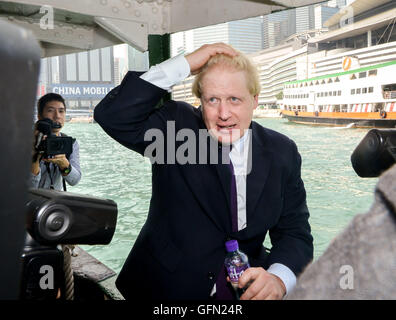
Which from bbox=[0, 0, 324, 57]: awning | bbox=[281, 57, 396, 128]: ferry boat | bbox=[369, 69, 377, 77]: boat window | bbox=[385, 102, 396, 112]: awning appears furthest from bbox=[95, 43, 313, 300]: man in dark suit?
bbox=[369, 69, 377, 77]: boat window

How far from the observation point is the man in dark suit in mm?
1445

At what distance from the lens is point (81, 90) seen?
2099 inches

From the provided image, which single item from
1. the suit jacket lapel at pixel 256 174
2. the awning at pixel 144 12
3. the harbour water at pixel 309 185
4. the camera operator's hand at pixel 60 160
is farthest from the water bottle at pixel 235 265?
the harbour water at pixel 309 185

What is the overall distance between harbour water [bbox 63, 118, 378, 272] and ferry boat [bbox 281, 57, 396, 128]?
163cm

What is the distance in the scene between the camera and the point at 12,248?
29 centimetres

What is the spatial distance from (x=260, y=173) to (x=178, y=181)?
343 millimetres

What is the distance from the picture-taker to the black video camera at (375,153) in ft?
2.72

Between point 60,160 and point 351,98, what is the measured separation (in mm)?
28933

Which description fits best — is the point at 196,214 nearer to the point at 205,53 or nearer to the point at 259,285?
the point at 259,285

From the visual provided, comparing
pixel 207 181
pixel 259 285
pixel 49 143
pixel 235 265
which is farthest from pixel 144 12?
pixel 259 285

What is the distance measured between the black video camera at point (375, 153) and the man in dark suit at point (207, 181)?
0.59 m

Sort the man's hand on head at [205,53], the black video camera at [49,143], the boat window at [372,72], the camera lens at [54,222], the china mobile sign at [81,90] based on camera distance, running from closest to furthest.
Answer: the camera lens at [54,222] → the man's hand on head at [205,53] → the black video camera at [49,143] → the boat window at [372,72] → the china mobile sign at [81,90]

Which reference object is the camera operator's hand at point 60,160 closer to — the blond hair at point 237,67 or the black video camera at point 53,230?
the blond hair at point 237,67

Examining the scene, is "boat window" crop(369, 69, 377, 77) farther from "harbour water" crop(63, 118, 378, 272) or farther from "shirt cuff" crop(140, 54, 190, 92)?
"shirt cuff" crop(140, 54, 190, 92)
